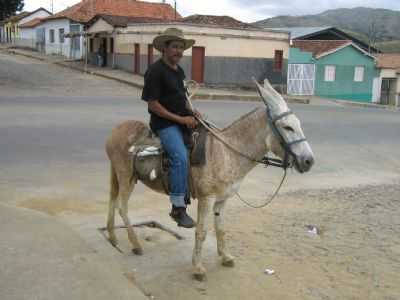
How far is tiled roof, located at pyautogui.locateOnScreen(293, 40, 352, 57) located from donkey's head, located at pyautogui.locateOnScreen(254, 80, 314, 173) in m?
33.5

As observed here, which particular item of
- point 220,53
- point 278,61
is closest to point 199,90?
point 220,53

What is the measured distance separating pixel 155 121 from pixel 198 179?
71 cm

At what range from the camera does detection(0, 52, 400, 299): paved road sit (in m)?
7.48

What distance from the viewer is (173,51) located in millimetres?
4707

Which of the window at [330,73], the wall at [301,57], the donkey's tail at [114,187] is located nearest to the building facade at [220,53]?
the wall at [301,57]

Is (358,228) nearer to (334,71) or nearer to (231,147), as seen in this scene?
(231,147)

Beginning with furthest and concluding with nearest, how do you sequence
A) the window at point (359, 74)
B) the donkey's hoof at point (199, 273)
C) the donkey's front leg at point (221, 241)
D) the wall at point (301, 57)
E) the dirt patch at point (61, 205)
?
the window at point (359, 74)
the wall at point (301, 57)
the dirt patch at point (61, 205)
the donkey's front leg at point (221, 241)
the donkey's hoof at point (199, 273)

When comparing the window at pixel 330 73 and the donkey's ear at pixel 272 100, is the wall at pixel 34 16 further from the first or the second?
the donkey's ear at pixel 272 100

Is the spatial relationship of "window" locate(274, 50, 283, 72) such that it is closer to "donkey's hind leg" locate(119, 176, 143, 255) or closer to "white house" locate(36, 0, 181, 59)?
"white house" locate(36, 0, 181, 59)

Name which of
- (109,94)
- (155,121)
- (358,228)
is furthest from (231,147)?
(109,94)

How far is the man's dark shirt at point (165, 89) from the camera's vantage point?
183 inches

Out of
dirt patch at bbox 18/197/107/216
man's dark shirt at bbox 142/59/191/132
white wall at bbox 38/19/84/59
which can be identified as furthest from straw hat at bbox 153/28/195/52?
white wall at bbox 38/19/84/59

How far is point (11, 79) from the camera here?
28328mm

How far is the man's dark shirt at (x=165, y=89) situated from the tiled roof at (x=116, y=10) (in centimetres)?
4197
